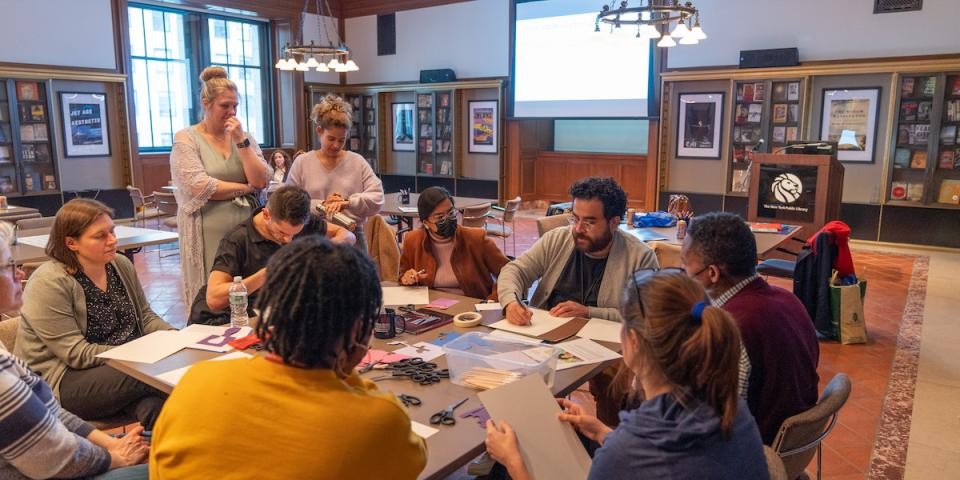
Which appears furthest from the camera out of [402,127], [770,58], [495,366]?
[402,127]

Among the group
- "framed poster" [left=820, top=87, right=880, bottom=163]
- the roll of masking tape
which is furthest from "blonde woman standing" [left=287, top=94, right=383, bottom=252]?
"framed poster" [left=820, top=87, right=880, bottom=163]

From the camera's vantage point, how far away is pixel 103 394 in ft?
7.57

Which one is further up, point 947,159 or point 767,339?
point 947,159

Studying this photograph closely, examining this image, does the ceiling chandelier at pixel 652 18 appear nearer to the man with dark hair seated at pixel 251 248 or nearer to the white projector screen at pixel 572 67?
the man with dark hair seated at pixel 251 248

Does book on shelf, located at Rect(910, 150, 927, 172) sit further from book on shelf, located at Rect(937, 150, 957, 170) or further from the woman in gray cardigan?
A: the woman in gray cardigan

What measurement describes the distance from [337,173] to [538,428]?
8.57ft

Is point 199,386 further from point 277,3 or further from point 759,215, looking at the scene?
point 277,3

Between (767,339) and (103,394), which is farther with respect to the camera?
(103,394)

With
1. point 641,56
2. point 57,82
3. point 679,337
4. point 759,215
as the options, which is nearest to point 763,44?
point 641,56

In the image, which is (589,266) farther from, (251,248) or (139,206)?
(139,206)

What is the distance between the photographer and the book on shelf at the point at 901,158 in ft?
27.4

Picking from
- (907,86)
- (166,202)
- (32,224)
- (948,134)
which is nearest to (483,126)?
(166,202)

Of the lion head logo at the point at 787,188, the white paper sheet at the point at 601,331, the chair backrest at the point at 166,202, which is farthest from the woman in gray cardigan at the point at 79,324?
the lion head logo at the point at 787,188

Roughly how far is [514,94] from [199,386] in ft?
34.4
